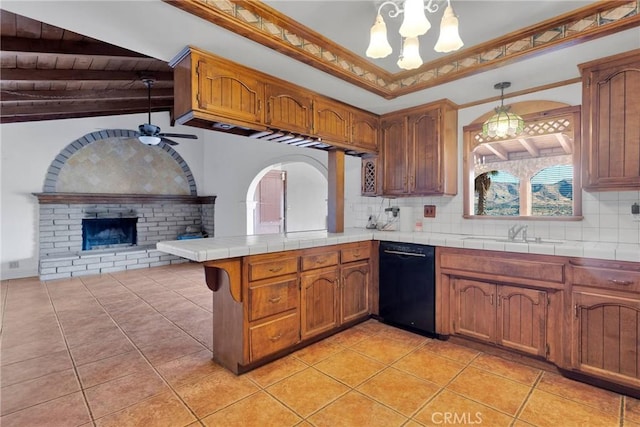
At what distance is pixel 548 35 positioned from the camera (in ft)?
7.09

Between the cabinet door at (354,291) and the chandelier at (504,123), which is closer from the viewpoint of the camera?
the chandelier at (504,123)

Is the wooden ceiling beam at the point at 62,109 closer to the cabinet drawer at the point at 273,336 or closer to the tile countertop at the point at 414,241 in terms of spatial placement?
the tile countertop at the point at 414,241

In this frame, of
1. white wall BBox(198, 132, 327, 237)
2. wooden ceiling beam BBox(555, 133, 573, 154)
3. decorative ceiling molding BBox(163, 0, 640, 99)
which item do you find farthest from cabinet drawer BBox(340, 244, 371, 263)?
white wall BBox(198, 132, 327, 237)

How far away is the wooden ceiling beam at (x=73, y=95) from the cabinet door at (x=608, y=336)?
5559 millimetres

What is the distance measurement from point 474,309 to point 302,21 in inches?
102

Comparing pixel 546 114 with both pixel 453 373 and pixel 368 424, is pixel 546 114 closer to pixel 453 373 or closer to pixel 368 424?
pixel 453 373

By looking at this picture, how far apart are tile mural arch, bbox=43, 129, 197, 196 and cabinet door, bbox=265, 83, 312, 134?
16.3 feet

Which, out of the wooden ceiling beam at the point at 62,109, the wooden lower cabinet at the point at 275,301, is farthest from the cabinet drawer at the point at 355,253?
the wooden ceiling beam at the point at 62,109

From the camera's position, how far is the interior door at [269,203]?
8648 millimetres

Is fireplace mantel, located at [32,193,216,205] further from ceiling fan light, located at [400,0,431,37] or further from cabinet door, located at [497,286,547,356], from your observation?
ceiling fan light, located at [400,0,431,37]

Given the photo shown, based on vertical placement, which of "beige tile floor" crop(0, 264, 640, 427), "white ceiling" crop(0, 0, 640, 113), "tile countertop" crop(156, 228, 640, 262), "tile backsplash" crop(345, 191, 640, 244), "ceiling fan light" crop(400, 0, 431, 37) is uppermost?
"white ceiling" crop(0, 0, 640, 113)

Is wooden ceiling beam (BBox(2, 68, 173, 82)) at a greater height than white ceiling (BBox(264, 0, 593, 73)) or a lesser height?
greater

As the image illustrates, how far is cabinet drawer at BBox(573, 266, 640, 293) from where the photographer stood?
76.2 inches

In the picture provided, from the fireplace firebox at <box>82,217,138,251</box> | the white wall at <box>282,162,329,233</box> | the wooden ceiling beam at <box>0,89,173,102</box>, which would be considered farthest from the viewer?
the white wall at <box>282,162,329,233</box>
